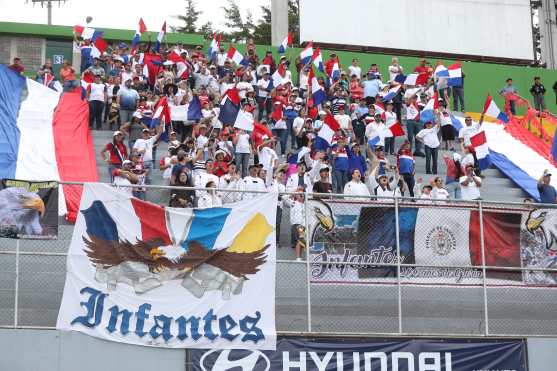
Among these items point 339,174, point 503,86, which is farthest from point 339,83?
point 503,86

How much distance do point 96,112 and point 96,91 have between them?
627mm

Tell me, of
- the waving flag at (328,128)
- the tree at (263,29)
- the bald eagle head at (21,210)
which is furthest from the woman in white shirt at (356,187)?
the tree at (263,29)

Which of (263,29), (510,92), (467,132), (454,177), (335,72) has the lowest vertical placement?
(454,177)

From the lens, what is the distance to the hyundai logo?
15.3 metres

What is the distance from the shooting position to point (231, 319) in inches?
611

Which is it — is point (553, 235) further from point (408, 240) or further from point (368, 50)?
point (368, 50)

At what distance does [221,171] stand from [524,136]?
13.4m

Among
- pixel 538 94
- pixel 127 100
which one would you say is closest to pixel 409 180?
pixel 127 100

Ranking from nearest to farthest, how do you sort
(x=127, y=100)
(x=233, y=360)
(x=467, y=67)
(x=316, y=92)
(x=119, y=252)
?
(x=119, y=252) < (x=233, y=360) < (x=127, y=100) < (x=316, y=92) < (x=467, y=67)

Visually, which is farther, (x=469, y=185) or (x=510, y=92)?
(x=510, y=92)

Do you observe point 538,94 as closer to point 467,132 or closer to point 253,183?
point 467,132

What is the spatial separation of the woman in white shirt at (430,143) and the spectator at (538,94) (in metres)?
9.40

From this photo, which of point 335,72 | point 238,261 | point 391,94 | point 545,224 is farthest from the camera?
point 335,72

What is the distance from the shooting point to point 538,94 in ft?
108
